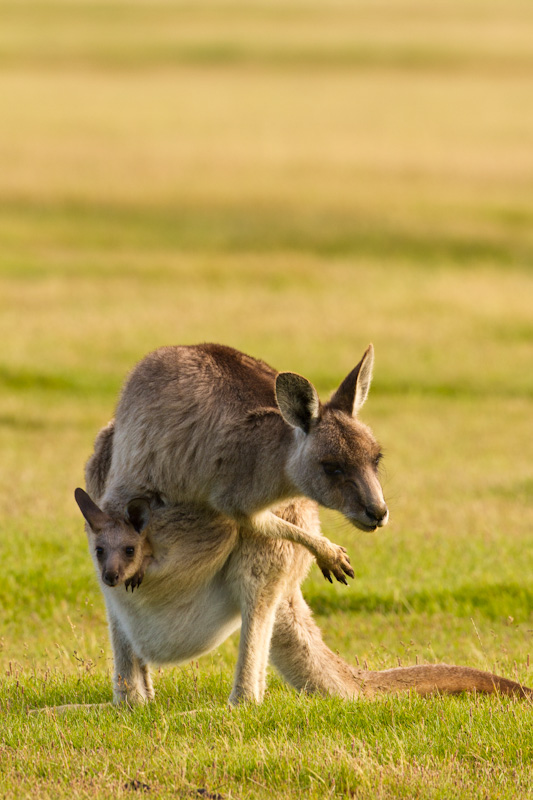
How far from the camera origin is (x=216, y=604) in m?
5.25

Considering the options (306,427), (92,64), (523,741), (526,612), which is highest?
(92,64)

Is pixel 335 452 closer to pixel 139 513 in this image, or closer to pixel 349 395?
pixel 349 395

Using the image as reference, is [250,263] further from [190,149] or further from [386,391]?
[190,149]

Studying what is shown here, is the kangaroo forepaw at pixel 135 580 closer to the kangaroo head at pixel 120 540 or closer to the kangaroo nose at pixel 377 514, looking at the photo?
the kangaroo head at pixel 120 540

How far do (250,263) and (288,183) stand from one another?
Answer: 7.22 m

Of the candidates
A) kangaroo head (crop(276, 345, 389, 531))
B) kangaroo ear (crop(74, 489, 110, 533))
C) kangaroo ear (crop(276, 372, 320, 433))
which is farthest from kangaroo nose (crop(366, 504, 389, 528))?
kangaroo ear (crop(74, 489, 110, 533))

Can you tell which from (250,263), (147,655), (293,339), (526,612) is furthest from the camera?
(250,263)

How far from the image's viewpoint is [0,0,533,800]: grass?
4.64 meters

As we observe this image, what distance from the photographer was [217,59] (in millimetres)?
58156

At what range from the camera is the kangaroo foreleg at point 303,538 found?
5.11m

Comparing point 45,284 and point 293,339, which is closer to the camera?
point 293,339

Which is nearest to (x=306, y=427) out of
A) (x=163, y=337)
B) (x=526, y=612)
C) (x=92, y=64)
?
(x=526, y=612)

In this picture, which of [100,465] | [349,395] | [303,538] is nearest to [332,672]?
[303,538]

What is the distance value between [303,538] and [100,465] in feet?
4.31
